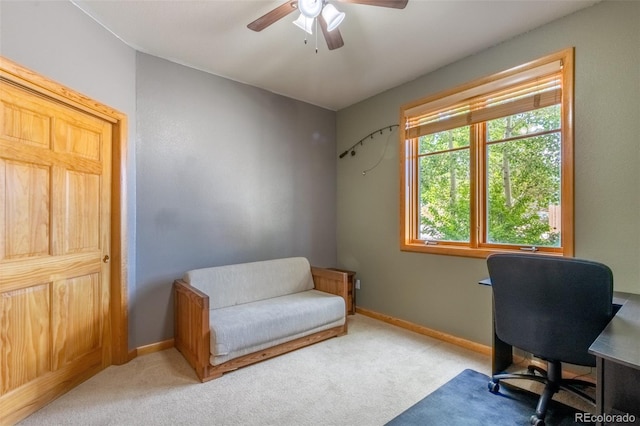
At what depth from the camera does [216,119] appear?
3020 millimetres

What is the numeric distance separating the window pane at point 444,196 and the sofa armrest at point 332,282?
95 cm

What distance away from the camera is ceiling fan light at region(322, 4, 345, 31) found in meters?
1.77

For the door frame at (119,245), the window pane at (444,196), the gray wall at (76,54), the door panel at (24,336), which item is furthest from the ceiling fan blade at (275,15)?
the door panel at (24,336)

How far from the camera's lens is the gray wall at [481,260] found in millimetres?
1925

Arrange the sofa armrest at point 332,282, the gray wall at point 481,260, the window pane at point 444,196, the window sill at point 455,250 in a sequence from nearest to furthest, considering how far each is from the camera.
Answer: the gray wall at point 481,260
the window sill at point 455,250
the window pane at point 444,196
the sofa armrest at point 332,282

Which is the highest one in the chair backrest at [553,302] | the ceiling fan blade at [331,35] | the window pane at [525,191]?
the ceiling fan blade at [331,35]

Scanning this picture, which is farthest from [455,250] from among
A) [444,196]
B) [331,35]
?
[331,35]

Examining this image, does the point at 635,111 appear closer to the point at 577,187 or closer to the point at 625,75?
the point at 625,75

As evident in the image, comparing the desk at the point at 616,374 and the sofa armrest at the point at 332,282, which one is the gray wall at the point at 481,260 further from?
the desk at the point at 616,374

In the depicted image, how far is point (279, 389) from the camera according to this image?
2043mm

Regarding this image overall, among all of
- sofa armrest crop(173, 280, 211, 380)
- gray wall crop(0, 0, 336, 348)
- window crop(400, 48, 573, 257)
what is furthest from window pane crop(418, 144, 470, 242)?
sofa armrest crop(173, 280, 211, 380)

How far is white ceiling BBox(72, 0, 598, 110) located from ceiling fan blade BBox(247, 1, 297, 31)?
9.4 inches

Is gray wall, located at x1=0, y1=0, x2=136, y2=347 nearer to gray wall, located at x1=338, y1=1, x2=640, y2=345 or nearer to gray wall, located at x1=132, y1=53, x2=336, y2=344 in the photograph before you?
gray wall, located at x1=132, y1=53, x2=336, y2=344

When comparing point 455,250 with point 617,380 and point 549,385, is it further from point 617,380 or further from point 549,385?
point 617,380
